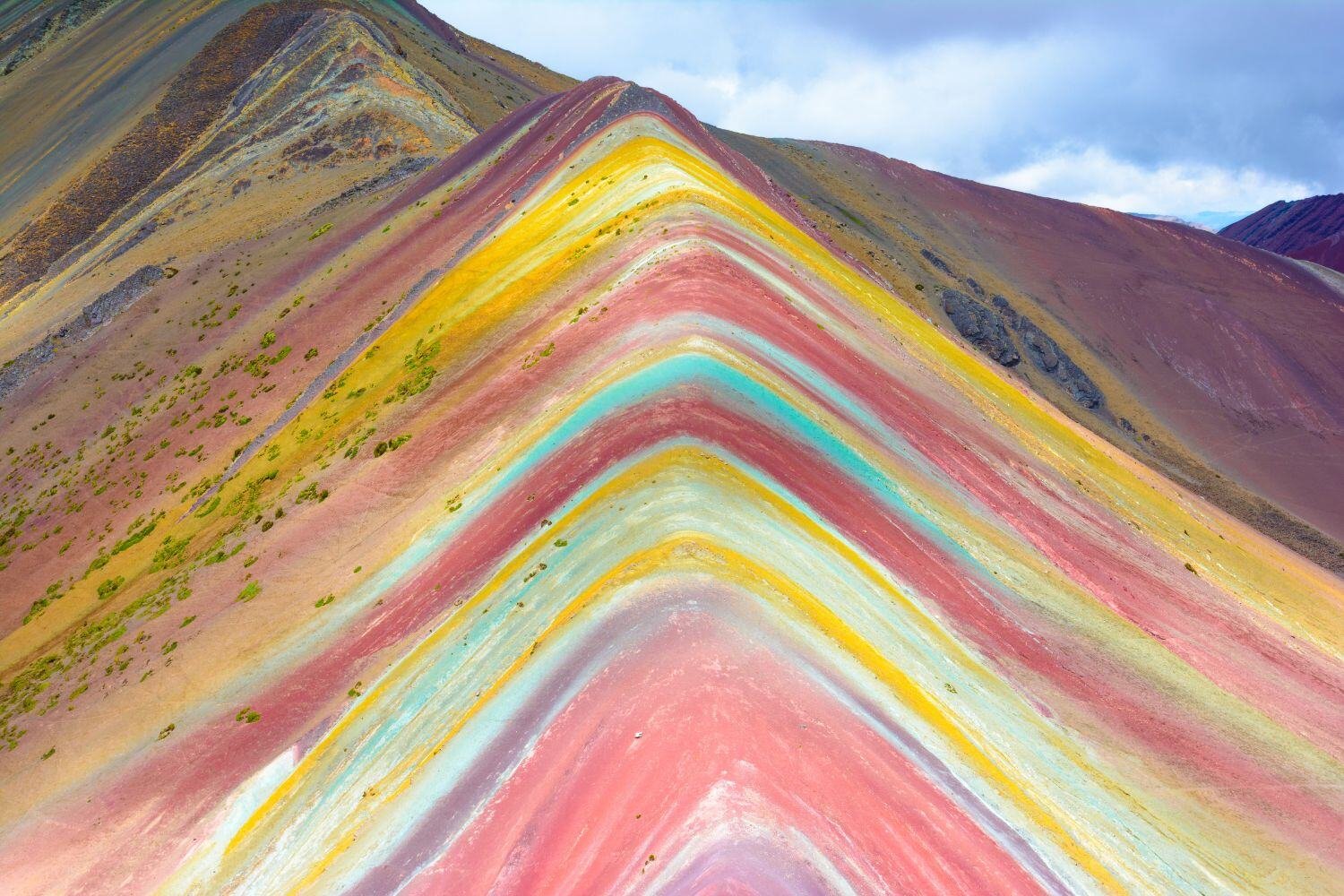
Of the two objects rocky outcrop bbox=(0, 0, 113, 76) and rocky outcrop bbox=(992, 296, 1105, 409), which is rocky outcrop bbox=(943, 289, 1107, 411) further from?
rocky outcrop bbox=(0, 0, 113, 76)

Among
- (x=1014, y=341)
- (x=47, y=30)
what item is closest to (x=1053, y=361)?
(x=1014, y=341)

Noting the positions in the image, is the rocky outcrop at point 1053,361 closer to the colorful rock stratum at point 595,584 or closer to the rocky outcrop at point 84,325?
the colorful rock stratum at point 595,584

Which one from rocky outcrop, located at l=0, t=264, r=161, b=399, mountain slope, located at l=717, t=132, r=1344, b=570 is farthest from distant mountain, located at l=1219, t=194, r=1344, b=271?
rocky outcrop, located at l=0, t=264, r=161, b=399

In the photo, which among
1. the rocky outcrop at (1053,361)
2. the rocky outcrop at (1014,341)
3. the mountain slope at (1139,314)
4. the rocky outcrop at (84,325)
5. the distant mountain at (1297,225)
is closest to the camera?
the rocky outcrop at (84,325)

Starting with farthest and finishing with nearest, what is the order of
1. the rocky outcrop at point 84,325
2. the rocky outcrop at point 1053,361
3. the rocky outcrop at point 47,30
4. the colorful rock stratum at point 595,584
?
1. the rocky outcrop at point 47,30
2. the rocky outcrop at point 1053,361
3. the rocky outcrop at point 84,325
4. the colorful rock stratum at point 595,584

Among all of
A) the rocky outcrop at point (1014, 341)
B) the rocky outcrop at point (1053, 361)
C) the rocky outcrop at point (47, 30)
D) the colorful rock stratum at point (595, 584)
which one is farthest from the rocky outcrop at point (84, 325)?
the rocky outcrop at point (47, 30)

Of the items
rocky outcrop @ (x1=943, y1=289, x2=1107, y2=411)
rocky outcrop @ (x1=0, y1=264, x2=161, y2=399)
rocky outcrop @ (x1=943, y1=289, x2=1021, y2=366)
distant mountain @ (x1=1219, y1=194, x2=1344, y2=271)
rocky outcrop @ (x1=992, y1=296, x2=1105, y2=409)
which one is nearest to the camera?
rocky outcrop @ (x1=0, y1=264, x2=161, y2=399)
